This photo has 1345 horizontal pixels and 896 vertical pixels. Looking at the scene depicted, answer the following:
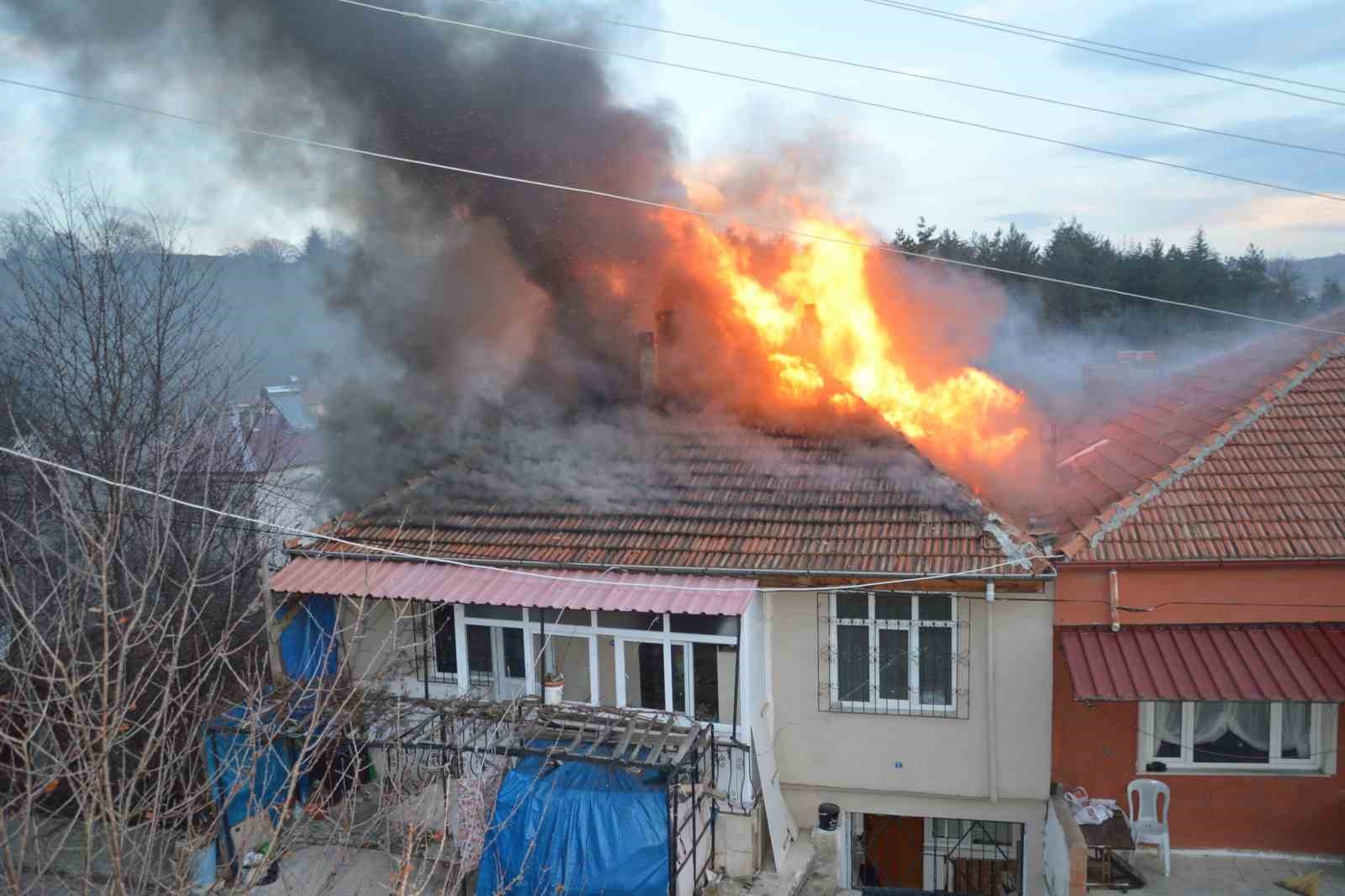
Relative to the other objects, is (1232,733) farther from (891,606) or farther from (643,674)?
(643,674)

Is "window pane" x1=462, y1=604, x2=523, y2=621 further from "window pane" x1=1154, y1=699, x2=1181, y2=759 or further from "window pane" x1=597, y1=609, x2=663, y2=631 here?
"window pane" x1=1154, y1=699, x2=1181, y2=759

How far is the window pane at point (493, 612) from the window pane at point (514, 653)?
13.3 inches

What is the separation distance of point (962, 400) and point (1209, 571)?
192 inches

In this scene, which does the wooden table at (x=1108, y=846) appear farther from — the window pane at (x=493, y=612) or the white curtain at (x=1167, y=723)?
the window pane at (x=493, y=612)

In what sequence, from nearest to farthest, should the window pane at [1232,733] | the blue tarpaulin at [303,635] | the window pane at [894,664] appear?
the window pane at [1232,733], the window pane at [894,664], the blue tarpaulin at [303,635]

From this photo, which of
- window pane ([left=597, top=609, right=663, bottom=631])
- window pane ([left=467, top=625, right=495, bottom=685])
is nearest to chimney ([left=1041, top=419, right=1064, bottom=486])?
window pane ([left=597, top=609, right=663, bottom=631])

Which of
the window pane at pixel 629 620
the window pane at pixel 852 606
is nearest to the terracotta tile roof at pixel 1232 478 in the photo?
the window pane at pixel 852 606

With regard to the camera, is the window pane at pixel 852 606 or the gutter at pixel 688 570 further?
the window pane at pixel 852 606

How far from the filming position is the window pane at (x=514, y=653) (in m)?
11.6

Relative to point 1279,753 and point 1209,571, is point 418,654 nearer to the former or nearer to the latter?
point 1209,571

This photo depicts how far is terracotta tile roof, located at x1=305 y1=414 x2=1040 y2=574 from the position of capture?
10297 millimetres

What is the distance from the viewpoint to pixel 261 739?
9828 millimetres

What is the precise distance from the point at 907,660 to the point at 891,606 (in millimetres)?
627

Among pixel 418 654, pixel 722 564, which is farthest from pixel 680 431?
pixel 418 654
